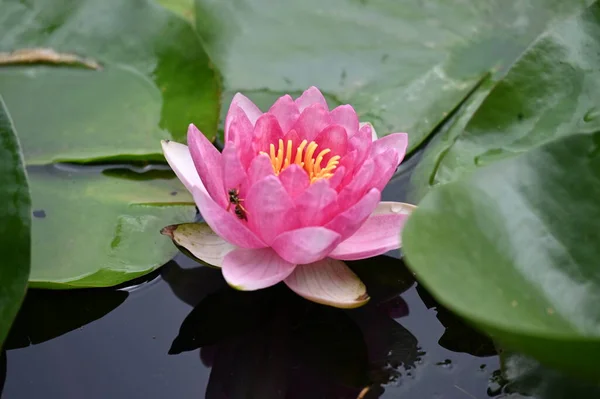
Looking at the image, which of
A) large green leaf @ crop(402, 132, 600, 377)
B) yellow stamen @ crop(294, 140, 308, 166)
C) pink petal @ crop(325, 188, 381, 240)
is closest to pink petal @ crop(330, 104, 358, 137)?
yellow stamen @ crop(294, 140, 308, 166)

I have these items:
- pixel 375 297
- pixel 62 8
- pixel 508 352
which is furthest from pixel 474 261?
pixel 62 8

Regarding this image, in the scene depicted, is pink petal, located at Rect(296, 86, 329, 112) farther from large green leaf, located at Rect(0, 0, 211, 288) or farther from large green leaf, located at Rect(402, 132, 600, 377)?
large green leaf, located at Rect(402, 132, 600, 377)

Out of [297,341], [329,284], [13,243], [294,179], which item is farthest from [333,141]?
[13,243]

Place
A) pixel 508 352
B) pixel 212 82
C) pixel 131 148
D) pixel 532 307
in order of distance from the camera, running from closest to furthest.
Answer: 1. pixel 532 307
2. pixel 508 352
3. pixel 131 148
4. pixel 212 82

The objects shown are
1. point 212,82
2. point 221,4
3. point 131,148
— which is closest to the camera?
point 131,148

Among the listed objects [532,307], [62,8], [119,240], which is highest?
[532,307]

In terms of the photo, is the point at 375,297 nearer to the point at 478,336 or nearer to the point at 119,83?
the point at 478,336

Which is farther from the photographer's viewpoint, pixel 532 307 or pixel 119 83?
pixel 119 83
